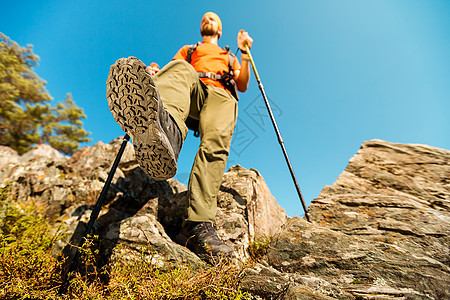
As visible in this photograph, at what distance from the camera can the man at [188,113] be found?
224cm

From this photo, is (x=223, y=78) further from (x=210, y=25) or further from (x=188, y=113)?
Answer: (x=210, y=25)

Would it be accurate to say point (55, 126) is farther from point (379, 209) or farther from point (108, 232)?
point (379, 209)

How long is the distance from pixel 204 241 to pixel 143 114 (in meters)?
1.62

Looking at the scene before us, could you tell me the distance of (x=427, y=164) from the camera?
454 cm

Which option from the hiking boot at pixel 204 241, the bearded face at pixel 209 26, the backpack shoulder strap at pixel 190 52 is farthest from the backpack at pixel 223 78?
the hiking boot at pixel 204 241

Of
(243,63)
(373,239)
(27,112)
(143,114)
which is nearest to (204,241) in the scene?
(143,114)

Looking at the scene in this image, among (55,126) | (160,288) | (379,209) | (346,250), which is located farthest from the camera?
(55,126)

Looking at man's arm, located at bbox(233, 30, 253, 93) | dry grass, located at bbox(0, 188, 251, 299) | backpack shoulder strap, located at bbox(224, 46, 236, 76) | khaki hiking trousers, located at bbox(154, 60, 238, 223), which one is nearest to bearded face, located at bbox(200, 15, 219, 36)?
backpack shoulder strap, located at bbox(224, 46, 236, 76)

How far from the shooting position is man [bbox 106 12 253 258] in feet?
7.34

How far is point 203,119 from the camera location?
12.1 feet

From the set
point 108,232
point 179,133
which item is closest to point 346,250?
point 179,133

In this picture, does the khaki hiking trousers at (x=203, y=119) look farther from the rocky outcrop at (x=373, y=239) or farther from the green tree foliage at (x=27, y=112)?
the green tree foliage at (x=27, y=112)

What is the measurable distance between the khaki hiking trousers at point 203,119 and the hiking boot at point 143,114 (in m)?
0.39

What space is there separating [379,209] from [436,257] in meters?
0.99
